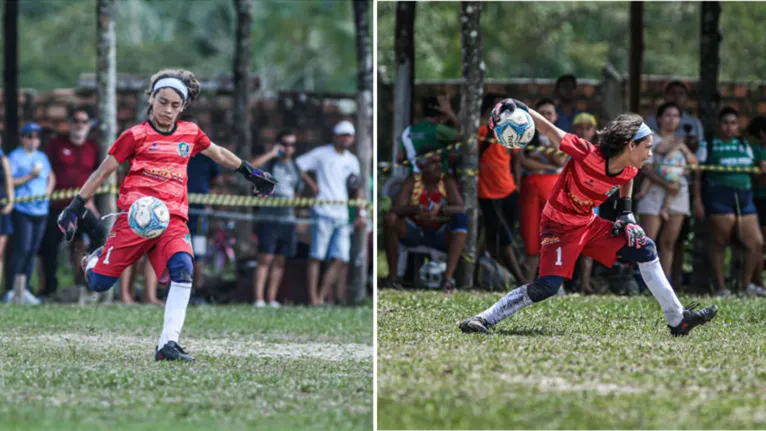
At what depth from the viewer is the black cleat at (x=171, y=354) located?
966 centimetres

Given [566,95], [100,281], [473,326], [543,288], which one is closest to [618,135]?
[543,288]

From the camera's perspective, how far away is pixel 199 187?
653 inches

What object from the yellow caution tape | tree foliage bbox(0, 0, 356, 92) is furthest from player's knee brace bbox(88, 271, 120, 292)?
tree foliage bbox(0, 0, 356, 92)

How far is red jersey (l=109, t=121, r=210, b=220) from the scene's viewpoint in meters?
9.92

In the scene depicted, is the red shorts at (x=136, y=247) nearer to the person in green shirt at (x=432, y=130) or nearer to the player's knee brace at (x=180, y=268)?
the player's knee brace at (x=180, y=268)

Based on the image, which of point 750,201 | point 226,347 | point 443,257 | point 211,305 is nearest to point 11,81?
point 211,305

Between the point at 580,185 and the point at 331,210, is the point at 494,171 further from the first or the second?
the point at 580,185

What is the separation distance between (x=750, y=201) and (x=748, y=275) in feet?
2.84

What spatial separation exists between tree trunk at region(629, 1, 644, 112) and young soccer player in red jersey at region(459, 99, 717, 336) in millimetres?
8069

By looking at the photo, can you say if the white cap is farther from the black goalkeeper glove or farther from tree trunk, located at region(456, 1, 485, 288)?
the black goalkeeper glove

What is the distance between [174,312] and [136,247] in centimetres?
63

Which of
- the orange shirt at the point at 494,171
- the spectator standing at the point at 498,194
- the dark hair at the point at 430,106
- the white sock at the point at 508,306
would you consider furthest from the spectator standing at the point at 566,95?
the white sock at the point at 508,306

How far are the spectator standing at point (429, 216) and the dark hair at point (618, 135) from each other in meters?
4.80

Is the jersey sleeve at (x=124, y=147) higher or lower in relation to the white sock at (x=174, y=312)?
higher
